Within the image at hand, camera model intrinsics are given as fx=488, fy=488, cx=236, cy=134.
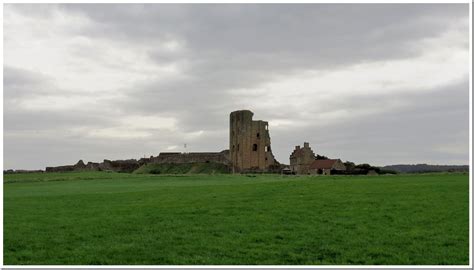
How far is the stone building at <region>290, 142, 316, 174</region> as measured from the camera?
362ft

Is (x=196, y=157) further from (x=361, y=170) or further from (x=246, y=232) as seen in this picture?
(x=246, y=232)

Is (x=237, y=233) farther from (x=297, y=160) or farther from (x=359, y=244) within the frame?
(x=297, y=160)

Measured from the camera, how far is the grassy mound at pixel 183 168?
417 feet

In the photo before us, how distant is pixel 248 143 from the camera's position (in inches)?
5148

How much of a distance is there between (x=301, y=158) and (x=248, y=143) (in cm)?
2247

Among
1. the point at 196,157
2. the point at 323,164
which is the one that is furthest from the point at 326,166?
the point at 196,157

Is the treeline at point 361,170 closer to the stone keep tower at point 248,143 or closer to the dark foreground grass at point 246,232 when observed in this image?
the stone keep tower at point 248,143

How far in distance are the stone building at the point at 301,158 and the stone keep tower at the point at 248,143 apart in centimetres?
1683

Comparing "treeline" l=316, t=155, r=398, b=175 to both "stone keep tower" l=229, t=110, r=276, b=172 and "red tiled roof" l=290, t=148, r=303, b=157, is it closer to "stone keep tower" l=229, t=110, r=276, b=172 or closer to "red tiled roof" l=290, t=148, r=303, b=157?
"red tiled roof" l=290, t=148, r=303, b=157

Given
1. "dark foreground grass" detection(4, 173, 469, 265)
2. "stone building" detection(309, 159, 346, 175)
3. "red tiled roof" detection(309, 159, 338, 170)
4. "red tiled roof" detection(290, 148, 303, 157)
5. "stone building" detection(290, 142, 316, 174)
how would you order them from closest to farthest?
"dark foreground grass" detection(4, 173, 469, 265), "stone building" detection(309, 159, 346, 175), "red tiled roof" detection(309, 159, 338, 170), "stone building" detection(290, 142, 316, 174), "red tiled roof" detection(290, 148, 303, 157)

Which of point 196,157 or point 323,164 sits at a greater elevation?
point 196,157

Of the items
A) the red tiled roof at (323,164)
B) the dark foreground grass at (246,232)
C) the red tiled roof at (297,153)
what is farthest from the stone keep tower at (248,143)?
the dark foreground grass at (246,232)

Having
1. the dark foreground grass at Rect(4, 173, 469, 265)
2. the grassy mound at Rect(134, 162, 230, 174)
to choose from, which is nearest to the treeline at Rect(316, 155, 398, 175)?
the grassy mound at Rect(134, 162, 230, 174)

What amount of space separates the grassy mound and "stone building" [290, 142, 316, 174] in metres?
21.0
